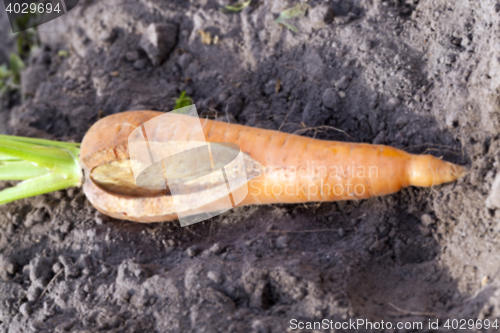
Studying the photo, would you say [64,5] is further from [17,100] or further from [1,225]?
[1,225]

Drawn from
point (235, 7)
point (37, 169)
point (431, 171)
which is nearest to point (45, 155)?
point (37, 169)

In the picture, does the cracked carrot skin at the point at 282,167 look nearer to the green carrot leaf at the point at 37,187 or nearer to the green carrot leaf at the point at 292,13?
the green carrot leaf at the point at 37,187

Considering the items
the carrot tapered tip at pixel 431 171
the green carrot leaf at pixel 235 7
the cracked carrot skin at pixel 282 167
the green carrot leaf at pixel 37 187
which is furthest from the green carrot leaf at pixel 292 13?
the green carrot leaf at pixel 37 187

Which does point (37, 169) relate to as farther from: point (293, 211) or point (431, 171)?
point (431, 171)

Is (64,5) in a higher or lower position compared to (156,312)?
higher

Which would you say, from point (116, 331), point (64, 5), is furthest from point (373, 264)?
point (64, 5)

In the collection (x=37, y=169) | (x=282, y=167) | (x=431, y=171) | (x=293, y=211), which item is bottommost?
(x=293, y=211)

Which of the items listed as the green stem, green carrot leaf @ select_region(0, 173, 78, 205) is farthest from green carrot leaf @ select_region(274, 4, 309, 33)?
green carrot leaf @ select_region(0, 173, 78, 205)
